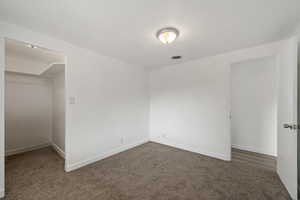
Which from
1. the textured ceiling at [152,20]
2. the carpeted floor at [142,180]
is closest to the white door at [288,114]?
the carpeted floor at [142,180]

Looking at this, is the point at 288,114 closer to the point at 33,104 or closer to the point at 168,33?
the point at 168,33

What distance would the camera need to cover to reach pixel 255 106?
9.93 ft

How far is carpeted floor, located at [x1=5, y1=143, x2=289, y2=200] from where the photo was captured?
1.63m

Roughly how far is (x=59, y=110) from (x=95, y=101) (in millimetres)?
1180

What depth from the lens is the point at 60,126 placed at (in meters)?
2.95

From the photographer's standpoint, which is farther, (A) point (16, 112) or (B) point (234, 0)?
(A) point (16, 112)

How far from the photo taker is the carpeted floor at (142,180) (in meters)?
1.63

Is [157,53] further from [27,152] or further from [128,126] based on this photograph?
[27,152]

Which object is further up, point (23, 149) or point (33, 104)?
point (33, 104)

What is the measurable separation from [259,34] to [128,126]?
3.18m

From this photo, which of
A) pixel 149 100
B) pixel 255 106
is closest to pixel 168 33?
pixel 149 100

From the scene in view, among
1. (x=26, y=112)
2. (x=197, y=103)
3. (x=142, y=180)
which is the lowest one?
(x=142, y=180)

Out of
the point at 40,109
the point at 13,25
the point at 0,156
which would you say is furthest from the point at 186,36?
the point at 40,109

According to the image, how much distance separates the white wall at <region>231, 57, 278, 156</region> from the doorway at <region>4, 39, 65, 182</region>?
4.28m
